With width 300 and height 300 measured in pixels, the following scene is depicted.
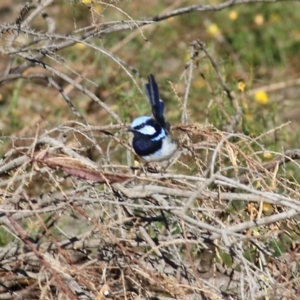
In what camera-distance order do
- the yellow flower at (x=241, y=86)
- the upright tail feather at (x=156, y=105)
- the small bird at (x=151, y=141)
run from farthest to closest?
1. the yellow flower at (x=241, y=86)
2. the upright tail feather at (x=156, y=105)
3. the small bird at (x=151, y=141)

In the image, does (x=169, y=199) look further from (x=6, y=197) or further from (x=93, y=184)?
(x=6, y=197)

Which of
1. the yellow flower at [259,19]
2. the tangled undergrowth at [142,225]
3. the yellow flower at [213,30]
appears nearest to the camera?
the tangled undergrowth at [142,225]

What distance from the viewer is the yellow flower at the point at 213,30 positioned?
6.70 m

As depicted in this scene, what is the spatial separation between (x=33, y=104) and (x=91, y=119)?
19.1 inches

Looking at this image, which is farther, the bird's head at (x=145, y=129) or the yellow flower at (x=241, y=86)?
the yellow flower at (x=241, y=86)

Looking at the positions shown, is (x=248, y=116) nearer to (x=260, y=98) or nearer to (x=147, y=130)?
(x=260, y=98)

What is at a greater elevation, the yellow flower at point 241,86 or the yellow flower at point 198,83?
the yellow flower at point 241,86

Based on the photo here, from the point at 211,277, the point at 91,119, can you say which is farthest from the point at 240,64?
the point at 211,277

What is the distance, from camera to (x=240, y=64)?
656 cm

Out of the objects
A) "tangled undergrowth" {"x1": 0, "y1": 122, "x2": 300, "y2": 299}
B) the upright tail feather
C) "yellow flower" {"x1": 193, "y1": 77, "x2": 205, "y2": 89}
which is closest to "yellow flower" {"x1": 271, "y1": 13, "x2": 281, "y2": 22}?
"yellow flower" {"x1": 193, "y1": 77, "x2": 205, "y2": 89}

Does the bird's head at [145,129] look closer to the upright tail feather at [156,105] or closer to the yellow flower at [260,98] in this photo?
the upright tail feather at [156,105]

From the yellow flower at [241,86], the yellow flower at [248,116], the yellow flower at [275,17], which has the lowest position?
the yellow flower at [275,17]

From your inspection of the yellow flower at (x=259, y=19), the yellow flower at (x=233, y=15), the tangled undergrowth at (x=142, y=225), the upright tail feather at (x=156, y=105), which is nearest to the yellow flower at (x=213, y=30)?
the yellow flower at (x=233, y=15)

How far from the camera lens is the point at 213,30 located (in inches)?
264
